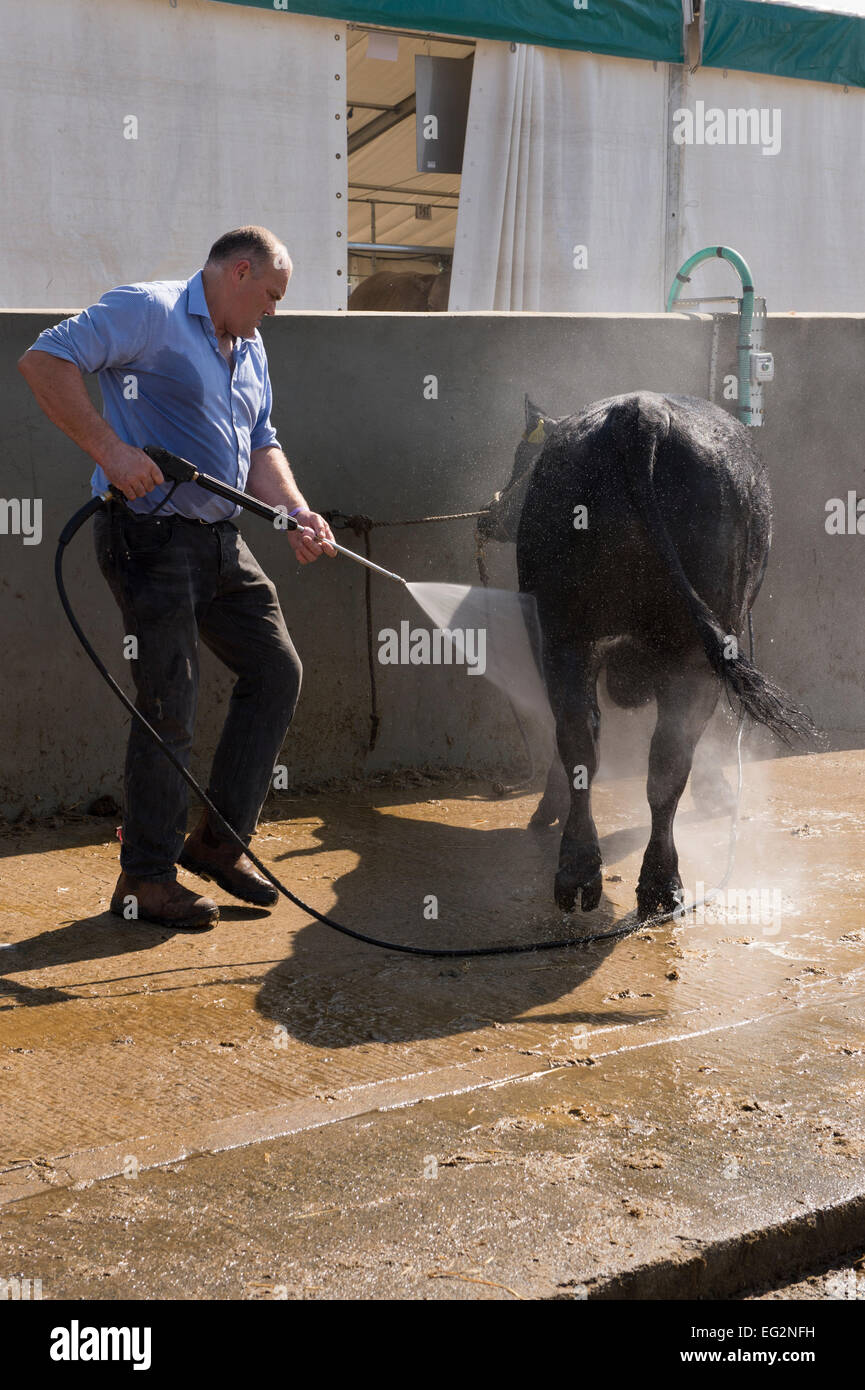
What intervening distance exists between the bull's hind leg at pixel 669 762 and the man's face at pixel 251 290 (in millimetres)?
1702

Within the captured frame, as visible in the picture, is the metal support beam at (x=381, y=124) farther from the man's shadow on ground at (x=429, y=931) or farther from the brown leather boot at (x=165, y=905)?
the brown leather boot at (x=165, y=905)

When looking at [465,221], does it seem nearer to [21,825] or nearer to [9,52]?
[9,52]

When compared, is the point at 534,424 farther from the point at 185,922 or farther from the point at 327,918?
the point at 185,922

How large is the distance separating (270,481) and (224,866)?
131 cm

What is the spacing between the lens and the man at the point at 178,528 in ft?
14.1

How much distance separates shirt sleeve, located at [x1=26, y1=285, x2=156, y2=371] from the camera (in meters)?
4.08

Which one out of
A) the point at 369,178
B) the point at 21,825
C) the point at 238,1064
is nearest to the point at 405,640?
the point at 21,825

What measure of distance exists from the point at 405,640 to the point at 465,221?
16.2 feet

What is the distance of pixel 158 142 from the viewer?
8.89m

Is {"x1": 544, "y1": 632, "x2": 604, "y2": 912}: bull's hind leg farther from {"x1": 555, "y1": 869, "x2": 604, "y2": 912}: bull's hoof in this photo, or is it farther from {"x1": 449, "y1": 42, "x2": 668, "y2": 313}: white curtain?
{"x1": 449, "y1": 42, "x2": 668, "y2": 313}: white curtain

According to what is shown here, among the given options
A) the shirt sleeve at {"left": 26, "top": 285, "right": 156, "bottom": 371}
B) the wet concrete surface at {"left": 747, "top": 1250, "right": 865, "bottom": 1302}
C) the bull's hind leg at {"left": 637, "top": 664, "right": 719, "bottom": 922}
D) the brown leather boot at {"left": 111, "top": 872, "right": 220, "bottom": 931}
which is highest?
the shirt sleeve at {"left": 26, "top": 285, "right": 156, "bottom": 371}

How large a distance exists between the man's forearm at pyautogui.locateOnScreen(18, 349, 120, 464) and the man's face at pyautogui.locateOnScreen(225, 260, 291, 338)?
59 cm

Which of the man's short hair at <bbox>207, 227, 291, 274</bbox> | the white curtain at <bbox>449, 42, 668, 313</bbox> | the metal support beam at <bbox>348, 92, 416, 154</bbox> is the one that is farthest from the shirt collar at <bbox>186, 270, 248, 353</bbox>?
the metal support beam at <bbox>348, 92, 416, 154</bbox>

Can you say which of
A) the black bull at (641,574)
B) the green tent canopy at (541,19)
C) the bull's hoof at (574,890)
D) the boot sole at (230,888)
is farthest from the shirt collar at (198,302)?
the green tent canopy at (541,19)
